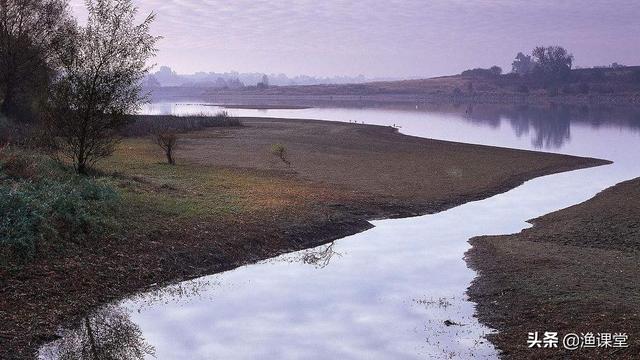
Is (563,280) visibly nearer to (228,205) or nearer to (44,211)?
(228,205)

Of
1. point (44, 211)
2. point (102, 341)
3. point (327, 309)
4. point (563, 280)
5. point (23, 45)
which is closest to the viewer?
point (102, 341)

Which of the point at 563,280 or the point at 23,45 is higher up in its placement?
the point at 23,45

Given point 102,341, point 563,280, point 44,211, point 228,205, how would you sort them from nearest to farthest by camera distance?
point 102,341, point 563,280, point 44,211, point 228,205

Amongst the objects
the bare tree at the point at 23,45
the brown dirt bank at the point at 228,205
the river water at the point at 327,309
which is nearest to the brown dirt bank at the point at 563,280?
the river water at the point at 327,309

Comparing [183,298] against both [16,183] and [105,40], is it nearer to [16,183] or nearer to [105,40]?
[16,183]

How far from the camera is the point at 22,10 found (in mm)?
41594

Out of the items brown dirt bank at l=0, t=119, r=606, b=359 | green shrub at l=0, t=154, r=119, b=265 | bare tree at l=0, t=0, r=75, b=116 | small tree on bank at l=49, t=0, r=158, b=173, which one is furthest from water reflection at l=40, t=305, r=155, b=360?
bare tree at l=0, t=0, r=75, b=116

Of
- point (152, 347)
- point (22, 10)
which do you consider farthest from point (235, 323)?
point (22, 10)

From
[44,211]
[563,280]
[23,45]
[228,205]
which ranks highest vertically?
[23,45]

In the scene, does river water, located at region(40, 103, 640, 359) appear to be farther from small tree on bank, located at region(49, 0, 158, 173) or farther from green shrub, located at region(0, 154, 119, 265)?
small tree on bank, located at region(49, 0, 158, 173)

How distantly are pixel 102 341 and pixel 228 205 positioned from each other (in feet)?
34.9

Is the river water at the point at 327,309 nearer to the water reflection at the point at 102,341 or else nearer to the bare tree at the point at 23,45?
the water reflection at the point at 102,341

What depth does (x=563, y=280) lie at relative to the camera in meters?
14.8

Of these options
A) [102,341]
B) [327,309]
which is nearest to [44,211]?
[102,341]
